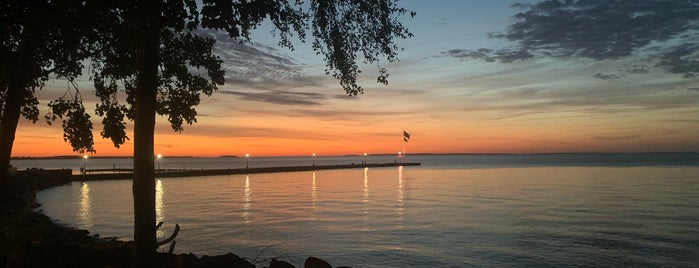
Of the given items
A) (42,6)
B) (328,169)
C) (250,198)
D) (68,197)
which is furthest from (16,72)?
(328,169)

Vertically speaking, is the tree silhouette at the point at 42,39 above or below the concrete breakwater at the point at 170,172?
above

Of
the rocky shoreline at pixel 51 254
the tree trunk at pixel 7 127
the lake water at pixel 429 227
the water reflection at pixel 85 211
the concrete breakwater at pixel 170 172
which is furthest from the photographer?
the concrete breakwater at pixel 170 172

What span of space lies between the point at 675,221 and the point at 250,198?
39842 millimetres

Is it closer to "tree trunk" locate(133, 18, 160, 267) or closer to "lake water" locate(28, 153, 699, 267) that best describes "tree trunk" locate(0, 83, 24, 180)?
"lake water" locate(28, 153, 699, 267)

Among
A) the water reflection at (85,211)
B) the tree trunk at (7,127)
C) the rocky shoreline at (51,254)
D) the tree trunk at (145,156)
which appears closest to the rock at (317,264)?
the rocky shoreline at (51,254)

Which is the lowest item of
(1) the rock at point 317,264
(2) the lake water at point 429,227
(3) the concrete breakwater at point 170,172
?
(2) the lake water at point 429,227

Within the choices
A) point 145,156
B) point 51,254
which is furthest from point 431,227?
point 145,156

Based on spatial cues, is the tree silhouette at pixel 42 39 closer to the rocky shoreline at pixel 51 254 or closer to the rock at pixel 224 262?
the rocky shoreline at pixel 51 254

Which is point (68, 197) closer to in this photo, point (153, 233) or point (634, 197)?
point (153, 233)

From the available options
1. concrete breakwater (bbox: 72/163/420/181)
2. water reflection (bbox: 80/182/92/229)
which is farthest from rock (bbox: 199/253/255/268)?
concrete breakwater (bbox: 72/163/420/181)

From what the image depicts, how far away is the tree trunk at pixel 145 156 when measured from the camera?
10437 millimetres

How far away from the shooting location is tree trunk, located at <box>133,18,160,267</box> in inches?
411

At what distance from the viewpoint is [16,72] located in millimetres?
10922

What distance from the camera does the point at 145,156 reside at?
10.6 m
